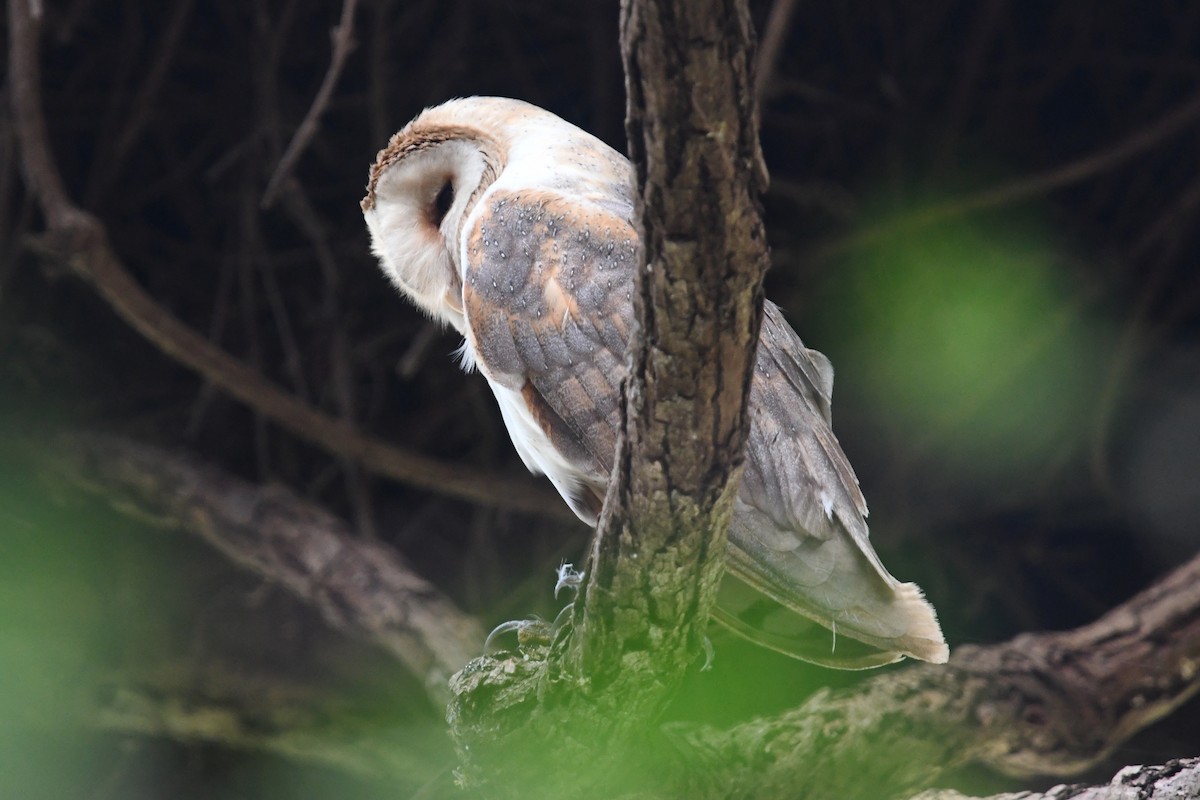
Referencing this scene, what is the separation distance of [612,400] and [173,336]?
1.08 meters

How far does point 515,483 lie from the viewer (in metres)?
2.35

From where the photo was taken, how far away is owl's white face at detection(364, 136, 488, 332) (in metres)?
1.65

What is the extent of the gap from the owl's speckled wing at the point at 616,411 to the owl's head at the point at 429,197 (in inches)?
7.8

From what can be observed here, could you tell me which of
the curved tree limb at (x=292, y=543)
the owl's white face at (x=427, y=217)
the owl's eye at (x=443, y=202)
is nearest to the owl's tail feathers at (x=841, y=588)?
the owl's white face at (x=427, y=217)

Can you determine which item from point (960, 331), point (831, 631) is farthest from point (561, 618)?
point (960, 331)

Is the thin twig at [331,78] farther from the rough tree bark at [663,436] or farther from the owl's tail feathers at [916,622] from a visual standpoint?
the owl's tail feathers at [916,622]

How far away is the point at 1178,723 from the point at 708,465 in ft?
6.84

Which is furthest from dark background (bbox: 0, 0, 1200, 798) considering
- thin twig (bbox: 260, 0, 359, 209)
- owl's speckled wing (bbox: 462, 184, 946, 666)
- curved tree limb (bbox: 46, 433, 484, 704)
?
owl's speckled wing (bbox: 462, 184, 946, 666)

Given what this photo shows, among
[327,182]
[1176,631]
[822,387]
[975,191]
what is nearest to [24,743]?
[327,182]

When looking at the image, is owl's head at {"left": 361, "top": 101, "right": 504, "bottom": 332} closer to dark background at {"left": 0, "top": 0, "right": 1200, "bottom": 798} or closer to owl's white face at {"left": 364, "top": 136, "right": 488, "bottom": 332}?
owl's white face at {"left": 364, "top": 136, "right": 488, "bottom": 332}

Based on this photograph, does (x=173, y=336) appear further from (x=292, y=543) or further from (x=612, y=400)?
(x=612, y=400)

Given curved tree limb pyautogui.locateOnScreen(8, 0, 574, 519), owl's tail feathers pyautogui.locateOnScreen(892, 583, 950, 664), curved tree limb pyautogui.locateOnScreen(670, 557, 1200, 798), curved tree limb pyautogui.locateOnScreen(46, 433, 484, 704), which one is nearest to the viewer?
owl's tail feathers pyautogui.locateOnScreen(892, 583, 950, 664)

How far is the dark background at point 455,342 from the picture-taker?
2.37m

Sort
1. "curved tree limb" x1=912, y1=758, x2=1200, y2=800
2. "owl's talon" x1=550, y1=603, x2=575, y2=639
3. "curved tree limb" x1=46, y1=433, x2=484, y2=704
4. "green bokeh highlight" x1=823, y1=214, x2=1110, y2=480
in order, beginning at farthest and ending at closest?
1. "green bokeh highlight" x1=823, y1=214, x2=1110, y2=480
2. "curved tree limb" x1=46, y1=433, x2=484, y2=704
3. "owl's talon" x1=550, y1=603, x2=575, y2=639
4. "curved tree limb" x1=912, y1=758, x2=1200, y2=800
